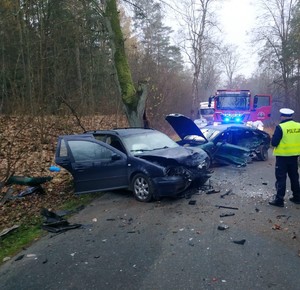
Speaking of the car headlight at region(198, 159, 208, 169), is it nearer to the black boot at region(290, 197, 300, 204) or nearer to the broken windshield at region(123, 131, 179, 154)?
the broken windshield at region(123, 131, 179, 154)

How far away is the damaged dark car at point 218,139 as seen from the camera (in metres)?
10.3

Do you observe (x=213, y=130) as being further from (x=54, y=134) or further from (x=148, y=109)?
(x=148, y=109)

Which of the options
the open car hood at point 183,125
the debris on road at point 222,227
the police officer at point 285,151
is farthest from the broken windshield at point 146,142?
the debris on road at point 222,227

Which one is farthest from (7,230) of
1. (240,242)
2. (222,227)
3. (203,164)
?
(203,164)

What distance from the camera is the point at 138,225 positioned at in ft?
19.0

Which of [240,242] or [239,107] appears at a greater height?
[239,107]

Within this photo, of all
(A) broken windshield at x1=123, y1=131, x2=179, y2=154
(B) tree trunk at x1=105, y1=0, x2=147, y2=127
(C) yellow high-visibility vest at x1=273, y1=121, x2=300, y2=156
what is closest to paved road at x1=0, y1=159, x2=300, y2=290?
(C) yellow high-visibility vest at x1=273, y1=121, x2=300, y2=156

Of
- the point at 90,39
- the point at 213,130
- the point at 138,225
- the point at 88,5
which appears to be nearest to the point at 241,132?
the point at 213,130

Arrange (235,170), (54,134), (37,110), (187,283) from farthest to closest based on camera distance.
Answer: (54,134) → (37,110) → (235,170) → (187,283)

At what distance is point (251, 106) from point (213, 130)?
8543mm

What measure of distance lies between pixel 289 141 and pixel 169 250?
11.2ft

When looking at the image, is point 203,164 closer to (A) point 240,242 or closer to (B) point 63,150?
(A) point 240,242

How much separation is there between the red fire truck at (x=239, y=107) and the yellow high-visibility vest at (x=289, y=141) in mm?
12144

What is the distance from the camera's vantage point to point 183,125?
1040 cm
